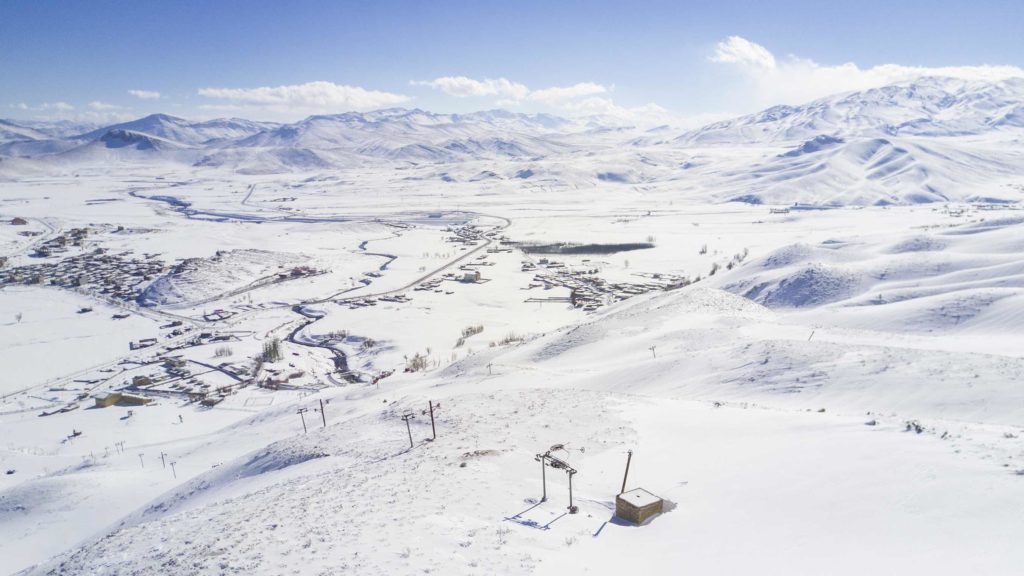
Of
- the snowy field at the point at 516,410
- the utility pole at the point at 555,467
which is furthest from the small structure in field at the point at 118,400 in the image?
the utility pole at the point at 555,467

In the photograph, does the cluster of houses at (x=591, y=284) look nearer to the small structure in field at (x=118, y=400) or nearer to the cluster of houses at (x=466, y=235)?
the cluster of houses at (x=466, y=235)

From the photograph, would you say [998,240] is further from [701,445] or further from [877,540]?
[877,540]

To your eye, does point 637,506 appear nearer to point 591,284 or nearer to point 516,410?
point 516,410

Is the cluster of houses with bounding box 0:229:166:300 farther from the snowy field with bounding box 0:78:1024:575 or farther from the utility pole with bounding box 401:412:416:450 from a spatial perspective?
the utility pole with bounding box 401:412:416:450

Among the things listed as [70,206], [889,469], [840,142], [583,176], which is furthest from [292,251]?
[840,142]

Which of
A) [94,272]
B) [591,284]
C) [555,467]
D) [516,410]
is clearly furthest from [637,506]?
[94,272]
